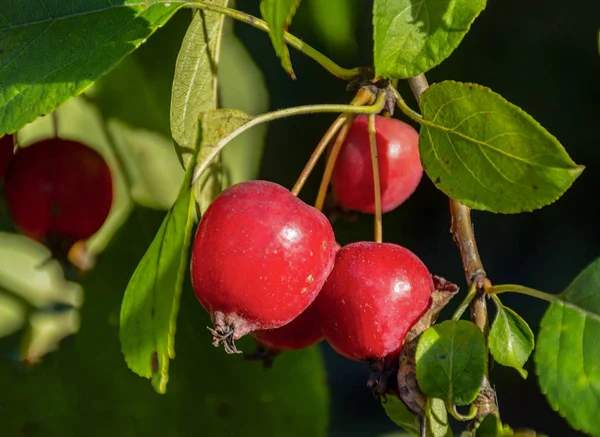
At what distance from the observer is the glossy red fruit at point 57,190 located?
927 mm

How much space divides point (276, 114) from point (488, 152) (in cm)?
20

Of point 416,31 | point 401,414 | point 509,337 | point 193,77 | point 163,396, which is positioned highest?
point 416,31

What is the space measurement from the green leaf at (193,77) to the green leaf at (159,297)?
24 cm

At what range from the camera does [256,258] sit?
651mm

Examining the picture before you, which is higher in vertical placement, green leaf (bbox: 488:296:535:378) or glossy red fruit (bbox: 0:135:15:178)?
green leaf (bbox: 488:296:535:378)

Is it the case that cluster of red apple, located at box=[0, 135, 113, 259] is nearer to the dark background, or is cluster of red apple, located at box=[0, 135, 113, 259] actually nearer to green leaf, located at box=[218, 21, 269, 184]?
green leaf, located at box=[218, 21, 269, 184]

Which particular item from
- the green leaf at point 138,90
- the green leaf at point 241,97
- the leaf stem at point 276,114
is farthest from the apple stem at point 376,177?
the green leaf at point 138,90

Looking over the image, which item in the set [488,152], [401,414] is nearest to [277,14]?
[488,152]

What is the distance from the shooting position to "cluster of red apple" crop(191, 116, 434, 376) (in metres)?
0.66

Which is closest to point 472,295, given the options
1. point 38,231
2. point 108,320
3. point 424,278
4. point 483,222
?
point 424,278

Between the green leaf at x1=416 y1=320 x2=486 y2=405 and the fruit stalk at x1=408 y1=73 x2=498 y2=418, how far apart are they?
0.04m

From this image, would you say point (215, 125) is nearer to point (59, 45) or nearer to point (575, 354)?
point (59, 45)

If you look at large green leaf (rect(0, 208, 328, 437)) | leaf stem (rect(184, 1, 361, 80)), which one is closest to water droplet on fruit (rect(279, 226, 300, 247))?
leaf stem (rect(184, 1, 361, 80))

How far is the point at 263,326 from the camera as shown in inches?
27.3
